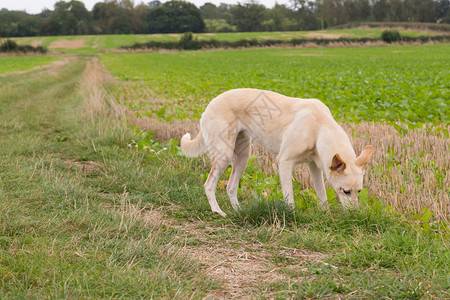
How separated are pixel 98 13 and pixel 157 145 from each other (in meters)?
108

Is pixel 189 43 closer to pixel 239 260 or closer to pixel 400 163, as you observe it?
pixel 400 163

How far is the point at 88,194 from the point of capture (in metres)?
4.95

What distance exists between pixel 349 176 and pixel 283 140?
81 centimetres

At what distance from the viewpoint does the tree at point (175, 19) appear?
9831 cm

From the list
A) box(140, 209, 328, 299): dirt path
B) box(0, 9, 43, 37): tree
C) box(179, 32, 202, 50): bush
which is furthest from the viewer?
box(0, 9, 43, 37): tree

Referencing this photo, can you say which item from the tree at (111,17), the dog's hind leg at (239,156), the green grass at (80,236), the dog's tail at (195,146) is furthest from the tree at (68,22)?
the dog's hind leg at (239,156)

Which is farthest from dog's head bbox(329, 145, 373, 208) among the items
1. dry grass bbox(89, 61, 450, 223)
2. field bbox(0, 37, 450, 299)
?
dry grass bbox(89, 61, 450, 223)

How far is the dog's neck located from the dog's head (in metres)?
0.08

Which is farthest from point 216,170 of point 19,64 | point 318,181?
point 19,64

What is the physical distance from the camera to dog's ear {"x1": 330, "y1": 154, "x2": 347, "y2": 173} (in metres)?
3.78

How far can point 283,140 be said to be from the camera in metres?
4.40

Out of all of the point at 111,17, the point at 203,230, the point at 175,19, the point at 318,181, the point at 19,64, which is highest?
the point at 111,17

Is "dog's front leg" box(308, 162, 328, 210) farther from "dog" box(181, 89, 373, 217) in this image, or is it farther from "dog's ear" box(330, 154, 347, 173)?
"dog's ear" box(330, 154, 347, 173)

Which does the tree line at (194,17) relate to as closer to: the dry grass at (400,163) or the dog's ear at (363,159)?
the dry grass at (400,163)
